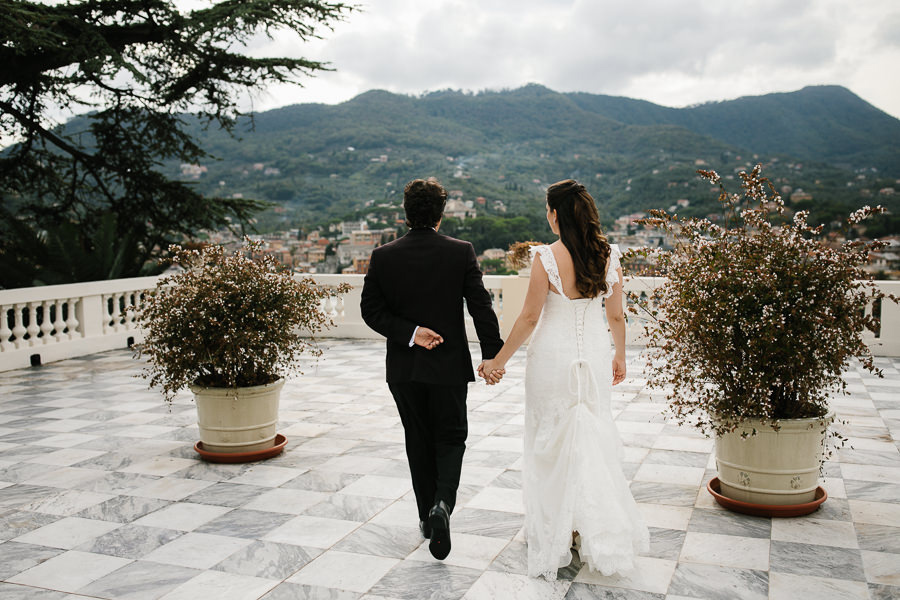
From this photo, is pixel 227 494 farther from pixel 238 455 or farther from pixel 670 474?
pixel 670 474

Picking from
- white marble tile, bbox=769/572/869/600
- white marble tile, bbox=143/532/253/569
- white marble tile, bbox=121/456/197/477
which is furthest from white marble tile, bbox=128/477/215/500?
white marble tile, bbox=769/572/869/600

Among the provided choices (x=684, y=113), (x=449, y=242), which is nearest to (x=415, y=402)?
(x=449, y=242)

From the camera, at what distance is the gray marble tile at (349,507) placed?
359cm

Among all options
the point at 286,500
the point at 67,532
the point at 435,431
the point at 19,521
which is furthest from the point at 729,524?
the point at 19,521

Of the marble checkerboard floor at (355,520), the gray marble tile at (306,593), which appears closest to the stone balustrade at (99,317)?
the marble checkerboard floor at (355,520)

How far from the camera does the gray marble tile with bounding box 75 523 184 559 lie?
3172mm

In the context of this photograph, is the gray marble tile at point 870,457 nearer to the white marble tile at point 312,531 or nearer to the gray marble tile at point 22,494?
the white marble tile at point 312,531

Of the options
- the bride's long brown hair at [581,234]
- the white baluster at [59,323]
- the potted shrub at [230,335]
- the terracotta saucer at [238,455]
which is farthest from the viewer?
the white baluster at [59,323]

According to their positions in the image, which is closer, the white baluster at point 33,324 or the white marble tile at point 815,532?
the white marble tile at point 815,532

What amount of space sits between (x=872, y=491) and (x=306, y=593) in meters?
3.15

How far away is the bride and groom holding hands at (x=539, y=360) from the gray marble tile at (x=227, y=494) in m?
1.26

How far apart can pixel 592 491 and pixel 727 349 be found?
105 cm

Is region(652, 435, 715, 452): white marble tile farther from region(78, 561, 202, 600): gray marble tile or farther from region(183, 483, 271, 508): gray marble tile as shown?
region(78, 561, 202, 600): gray marble tile

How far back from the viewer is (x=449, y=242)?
306 centimetres
